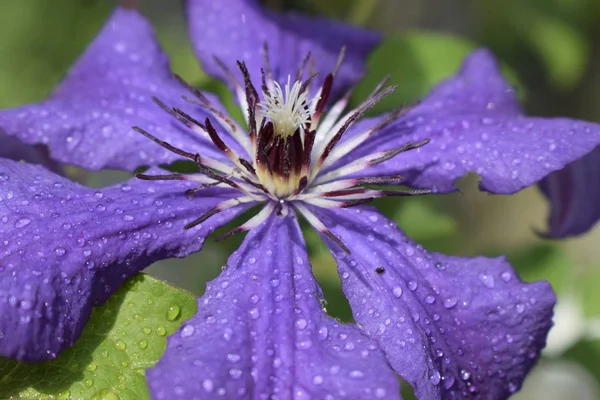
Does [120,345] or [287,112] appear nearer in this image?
[120,345]

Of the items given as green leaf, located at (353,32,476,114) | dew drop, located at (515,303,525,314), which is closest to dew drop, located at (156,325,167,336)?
dew drop, located at (515,303,525,314)

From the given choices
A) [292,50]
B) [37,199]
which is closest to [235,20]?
[292,50]

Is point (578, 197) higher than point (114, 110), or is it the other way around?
point (578, 197)

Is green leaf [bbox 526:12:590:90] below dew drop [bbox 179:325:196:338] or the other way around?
the other way around

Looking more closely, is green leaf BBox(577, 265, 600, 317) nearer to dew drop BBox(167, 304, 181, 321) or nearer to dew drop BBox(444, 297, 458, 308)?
dew drop BBox(444, 297, 458, 308)

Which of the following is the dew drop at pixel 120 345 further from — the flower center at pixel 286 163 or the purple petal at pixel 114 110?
the purple petal at pixel 114 110

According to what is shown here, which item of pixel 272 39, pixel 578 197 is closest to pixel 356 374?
pixel 578 197

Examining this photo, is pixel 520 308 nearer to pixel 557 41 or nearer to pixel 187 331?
pixel 187 331
